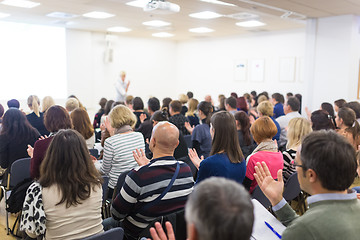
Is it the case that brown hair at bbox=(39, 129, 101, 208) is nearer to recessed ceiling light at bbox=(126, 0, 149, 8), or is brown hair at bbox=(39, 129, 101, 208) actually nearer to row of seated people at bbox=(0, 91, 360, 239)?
row of seated people at bbox=(0, 91, 360, 239)

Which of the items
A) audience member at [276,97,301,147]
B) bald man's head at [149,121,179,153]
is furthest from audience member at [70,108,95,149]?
audience member at [276,97,301,147]

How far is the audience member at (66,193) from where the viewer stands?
1.86 metres

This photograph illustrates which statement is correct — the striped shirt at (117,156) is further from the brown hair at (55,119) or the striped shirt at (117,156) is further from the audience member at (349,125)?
the audience member at (349,125)

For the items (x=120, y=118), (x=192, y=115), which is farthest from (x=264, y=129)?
(x=192, y=115)

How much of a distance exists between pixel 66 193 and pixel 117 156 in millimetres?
1367

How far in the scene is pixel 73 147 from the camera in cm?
195

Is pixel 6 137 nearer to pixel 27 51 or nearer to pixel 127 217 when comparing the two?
pixel 127 217

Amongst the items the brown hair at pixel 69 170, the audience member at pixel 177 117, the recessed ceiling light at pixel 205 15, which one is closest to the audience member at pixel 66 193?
the brown hair at pixel 69 170

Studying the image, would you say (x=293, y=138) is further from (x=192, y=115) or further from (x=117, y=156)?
(x=192, y=115)

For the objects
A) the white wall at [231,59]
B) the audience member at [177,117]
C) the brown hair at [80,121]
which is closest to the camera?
the brown hair at [80,121]

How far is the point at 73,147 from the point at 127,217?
62cm

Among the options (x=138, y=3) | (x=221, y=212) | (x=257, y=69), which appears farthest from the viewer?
(x=257, y=69)

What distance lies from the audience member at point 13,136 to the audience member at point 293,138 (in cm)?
291

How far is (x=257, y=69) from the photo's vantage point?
12.4 m
